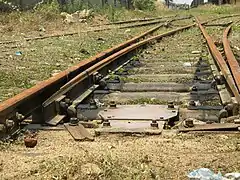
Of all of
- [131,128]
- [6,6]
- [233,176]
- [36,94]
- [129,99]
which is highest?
[6,6]

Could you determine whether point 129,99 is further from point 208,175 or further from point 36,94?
point 208,175

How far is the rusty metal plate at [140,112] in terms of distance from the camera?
179 inches

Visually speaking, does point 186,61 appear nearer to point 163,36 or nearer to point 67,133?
point 163,36

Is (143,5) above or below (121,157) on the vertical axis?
above

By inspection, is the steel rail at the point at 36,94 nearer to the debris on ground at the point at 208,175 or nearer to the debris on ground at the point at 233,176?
the debris on ground at the point at 208,175

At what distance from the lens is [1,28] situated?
14328 millimetres

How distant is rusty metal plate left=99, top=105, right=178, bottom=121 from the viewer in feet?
14.9

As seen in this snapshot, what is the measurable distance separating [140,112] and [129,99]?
0.79m

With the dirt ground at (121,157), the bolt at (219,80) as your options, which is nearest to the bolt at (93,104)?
the dirt ground at (121,157)

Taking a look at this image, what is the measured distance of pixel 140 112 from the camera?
188 inches

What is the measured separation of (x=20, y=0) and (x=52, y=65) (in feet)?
41.4

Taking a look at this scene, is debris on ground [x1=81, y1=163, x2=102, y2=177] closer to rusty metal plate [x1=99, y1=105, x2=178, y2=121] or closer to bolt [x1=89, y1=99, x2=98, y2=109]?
rusty metal plate [x1=99, y1=105, x2=178, y2=121]

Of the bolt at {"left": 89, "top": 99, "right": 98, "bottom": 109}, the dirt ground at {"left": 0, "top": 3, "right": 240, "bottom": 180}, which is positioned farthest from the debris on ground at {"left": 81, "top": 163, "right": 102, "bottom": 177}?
the bolt at {"left": 89, "top": 99, "right": 98, "bottom": 109}

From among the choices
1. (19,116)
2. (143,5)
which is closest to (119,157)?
(19,116)
